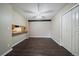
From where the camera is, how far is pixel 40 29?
11.0 meters

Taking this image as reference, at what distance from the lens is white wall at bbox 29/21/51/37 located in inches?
426

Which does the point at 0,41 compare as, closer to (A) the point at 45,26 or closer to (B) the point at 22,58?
(B) the point at 22,58

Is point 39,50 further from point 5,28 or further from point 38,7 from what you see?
point 38,7

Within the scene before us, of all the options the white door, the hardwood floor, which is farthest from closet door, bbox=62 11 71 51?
the hardwood floor

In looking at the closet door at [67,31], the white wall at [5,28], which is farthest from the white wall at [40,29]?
the white wall at [5,28]

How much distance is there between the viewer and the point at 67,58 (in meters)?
1.00

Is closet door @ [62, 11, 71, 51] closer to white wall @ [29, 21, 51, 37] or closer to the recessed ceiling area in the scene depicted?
the recessed ceiling area

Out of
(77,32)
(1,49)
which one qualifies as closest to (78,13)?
(77,32)

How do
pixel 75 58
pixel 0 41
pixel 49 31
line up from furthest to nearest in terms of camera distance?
pixel 49 31, pixel 0 41, pixel 75 58

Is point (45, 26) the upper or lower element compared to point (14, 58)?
upper

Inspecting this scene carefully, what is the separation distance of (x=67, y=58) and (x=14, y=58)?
1.97ft

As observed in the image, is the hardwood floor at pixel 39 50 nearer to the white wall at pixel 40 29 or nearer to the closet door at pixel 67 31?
the closet door at pixel 67 31

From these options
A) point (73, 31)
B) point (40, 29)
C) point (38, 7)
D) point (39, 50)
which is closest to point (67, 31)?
point (73, 31)

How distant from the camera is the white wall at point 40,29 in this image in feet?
35.5
